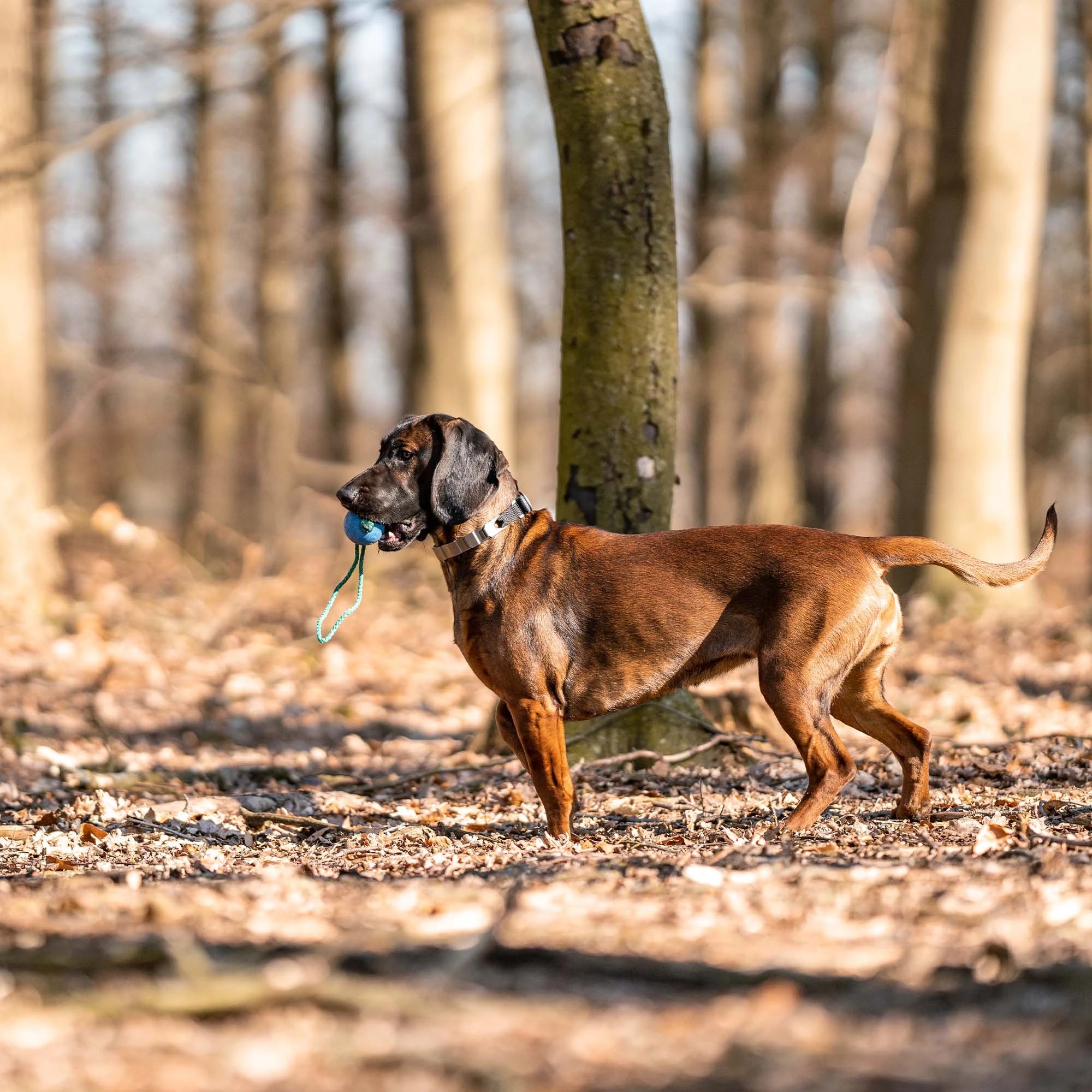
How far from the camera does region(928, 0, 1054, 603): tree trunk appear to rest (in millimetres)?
12234

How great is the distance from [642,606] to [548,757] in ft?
2.36

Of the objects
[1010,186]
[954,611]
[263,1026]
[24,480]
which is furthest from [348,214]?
[263,1026]

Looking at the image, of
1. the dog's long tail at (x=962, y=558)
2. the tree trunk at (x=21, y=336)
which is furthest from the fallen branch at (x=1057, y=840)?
the tree trunk at (x=21, y=336)

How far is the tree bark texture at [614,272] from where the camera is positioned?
6.59 meters

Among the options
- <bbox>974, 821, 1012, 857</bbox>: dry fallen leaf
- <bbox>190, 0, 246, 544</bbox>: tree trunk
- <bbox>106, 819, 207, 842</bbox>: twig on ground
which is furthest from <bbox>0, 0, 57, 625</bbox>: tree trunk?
<bbox>974, 821, 1012, 857</bbox>: dry fallen leaf

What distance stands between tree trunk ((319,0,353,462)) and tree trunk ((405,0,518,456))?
296 cm

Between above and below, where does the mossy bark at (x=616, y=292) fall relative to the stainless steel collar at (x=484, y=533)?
above

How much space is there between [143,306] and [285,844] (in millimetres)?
30593

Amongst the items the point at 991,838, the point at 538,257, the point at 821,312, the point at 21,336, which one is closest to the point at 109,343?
the point at 538,257

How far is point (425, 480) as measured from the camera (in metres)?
5.43

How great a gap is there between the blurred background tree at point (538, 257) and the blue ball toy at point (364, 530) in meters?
1.48

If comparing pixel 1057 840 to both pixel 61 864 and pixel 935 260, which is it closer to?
pixel 61 864

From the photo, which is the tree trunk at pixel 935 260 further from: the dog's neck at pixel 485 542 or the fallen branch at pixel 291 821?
the fallen branch at pixel 291 821

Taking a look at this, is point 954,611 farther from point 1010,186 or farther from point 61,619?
point 61,619
